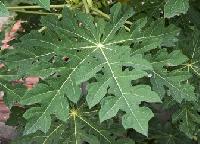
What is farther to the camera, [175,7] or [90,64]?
[175,7]

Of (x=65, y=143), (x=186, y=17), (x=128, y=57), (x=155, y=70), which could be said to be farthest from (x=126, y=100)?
(x=186, y=17)

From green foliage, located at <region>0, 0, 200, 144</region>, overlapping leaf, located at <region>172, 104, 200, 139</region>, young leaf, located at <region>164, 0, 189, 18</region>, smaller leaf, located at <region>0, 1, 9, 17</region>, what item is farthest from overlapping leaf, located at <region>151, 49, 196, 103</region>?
smaller leaf, located at <region>0, 1, 9, 17</region>

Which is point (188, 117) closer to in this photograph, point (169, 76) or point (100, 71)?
point (169, 76)

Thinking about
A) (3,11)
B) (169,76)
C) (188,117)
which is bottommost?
(188,117)

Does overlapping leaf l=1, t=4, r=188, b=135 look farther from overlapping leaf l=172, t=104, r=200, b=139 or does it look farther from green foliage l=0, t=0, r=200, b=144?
overlapping leaf l=172, t=104, r=200, b=139

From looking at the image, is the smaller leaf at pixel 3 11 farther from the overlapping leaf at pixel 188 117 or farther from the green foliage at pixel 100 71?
the overlapping leaf at pixel 188 117

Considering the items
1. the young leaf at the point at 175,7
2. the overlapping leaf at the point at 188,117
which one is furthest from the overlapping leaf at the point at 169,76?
the overlapping leaf at the point at 188,117

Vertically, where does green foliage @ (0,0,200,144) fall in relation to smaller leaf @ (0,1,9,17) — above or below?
below

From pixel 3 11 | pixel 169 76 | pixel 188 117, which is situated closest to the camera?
pixel 3 11

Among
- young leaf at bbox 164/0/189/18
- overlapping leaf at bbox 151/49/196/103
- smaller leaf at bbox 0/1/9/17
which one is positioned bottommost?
overlapping leaf at bbox 151/49/196/103

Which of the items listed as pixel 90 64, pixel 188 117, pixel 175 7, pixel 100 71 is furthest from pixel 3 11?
pixel 188 117
